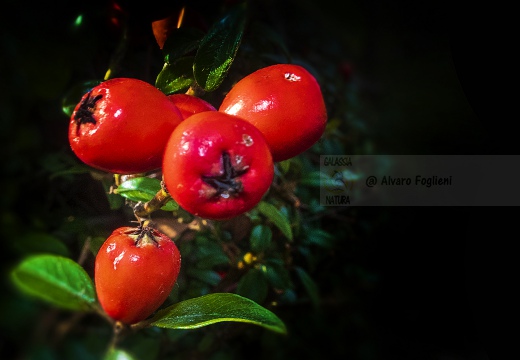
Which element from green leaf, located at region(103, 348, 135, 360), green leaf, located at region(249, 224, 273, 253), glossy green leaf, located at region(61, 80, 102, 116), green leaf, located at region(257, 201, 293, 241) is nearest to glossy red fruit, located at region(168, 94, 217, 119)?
glossy green leaf, located at region(61, 80, 102, 116)

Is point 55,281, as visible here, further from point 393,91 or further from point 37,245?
point 393,91

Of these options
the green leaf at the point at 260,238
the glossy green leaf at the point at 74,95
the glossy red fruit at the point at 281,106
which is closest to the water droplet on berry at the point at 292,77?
the glossy red fruit at the point at 281,106

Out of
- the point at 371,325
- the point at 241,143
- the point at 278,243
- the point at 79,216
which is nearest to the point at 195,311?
the point at 241,143

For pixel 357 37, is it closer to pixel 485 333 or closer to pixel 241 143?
pixel 241 143

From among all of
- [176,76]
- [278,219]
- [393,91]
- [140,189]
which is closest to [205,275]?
[278,219]

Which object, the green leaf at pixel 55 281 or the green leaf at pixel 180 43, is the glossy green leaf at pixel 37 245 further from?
the green leaf at pixel 180 43

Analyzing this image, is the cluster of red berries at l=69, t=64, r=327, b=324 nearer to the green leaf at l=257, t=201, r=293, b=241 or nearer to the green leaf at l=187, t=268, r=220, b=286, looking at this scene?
the green leaf at l=257, t=201, r=293, b=241
